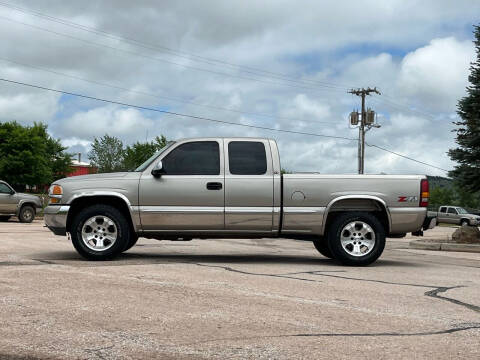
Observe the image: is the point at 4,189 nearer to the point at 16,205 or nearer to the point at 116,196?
the point at 16,205

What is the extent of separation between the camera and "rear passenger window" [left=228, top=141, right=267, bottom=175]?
9.76m

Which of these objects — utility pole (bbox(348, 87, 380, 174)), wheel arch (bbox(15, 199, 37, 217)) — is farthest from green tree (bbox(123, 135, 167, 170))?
wheel arch (bbox(15, 199, 37, 217))

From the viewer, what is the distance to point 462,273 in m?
9.23

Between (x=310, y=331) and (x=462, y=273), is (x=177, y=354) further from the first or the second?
(x=462, y=273)

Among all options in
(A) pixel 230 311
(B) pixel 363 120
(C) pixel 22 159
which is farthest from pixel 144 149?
(A) pixel 230 311

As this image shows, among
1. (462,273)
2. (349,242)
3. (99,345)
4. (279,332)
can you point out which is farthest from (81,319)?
(462,273)

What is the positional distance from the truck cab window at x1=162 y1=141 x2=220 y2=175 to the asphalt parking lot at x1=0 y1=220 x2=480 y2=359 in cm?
144

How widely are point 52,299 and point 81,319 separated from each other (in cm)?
96

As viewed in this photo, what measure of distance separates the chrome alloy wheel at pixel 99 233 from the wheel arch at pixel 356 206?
3.24 meters

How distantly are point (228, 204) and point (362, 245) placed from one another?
7.12ft

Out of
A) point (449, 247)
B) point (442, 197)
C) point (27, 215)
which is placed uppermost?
point (442, 197)

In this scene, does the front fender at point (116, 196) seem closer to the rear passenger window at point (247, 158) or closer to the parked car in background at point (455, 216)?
the rear passenger window at point (247, 158)

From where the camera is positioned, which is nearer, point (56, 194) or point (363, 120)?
point (56, 194)

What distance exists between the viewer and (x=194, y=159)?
32.2 ft
